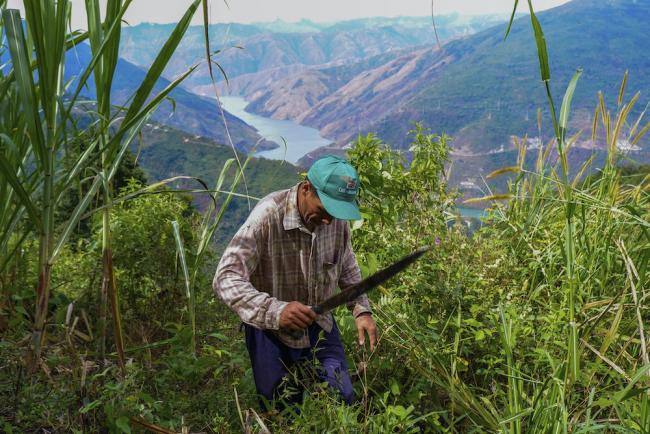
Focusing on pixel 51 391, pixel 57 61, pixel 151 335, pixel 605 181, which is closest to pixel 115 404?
pixel 51 391

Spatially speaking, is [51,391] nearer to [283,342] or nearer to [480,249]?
[283,342]

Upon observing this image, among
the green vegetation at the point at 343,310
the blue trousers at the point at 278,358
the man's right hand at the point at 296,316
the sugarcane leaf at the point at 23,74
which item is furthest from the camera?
the blue trousers at the point at 278,358

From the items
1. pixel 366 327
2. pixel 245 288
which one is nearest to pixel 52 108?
pixel 245 288

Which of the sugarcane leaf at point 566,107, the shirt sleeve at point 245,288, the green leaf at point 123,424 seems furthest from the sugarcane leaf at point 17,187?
the sugarcane leaf at point 566,107

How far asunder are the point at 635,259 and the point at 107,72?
99.3 inches

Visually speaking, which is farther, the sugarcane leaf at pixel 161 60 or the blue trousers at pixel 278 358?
the blue trousers at pixel 278 358

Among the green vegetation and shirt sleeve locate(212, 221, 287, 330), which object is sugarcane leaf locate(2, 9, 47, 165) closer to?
the green vegetation

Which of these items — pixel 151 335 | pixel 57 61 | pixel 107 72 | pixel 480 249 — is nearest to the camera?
pixel 57 61

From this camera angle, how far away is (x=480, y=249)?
3.53 metres

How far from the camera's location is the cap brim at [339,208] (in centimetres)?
231

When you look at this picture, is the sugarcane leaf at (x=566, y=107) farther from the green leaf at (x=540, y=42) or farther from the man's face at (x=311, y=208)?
the man's face at (x=311, y=208)

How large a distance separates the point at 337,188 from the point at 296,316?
1.60 ft

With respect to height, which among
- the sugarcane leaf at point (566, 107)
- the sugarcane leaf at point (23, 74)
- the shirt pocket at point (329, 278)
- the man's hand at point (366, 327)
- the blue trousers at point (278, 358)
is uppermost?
the sugarcane leaf at point (23, 74)

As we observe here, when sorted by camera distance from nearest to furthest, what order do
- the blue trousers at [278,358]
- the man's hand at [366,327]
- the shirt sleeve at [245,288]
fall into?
1. the shirt sleeve at [245,288]
2. the blue trousers at [278,358]
3. the man's hand at [366,327]
